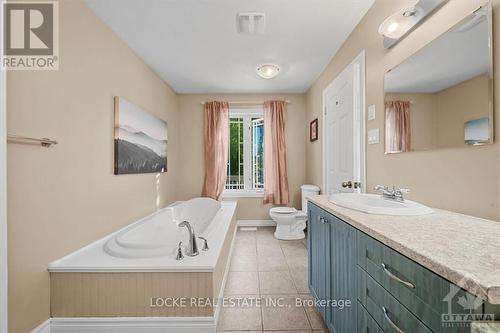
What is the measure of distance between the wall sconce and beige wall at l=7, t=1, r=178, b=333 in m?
2.27

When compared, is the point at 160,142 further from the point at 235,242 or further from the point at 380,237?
the point at 380,237

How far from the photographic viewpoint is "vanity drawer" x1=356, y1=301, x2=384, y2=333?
35.7 inches

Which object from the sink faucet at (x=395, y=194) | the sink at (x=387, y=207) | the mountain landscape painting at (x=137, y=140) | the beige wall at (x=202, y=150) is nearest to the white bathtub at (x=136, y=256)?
the mountain landscape painting at (x=137, y=140)

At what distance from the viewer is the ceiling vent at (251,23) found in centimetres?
190

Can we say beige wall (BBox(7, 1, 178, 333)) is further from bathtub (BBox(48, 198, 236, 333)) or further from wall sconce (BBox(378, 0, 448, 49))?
wall sconce (BBox(378, 0, 448, 49))

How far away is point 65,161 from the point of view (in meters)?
1.56

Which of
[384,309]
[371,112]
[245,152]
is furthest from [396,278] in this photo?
[245,152]

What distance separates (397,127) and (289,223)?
7.23ft

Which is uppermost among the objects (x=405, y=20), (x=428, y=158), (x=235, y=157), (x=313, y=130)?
(x=405, y=20)

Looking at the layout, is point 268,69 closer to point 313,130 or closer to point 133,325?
point 313,130

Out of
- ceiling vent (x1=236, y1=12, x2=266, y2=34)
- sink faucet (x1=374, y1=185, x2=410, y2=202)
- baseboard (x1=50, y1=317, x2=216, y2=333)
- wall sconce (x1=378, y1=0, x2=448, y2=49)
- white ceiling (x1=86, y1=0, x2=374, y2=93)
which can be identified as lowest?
baseboard (x1=50, y1=317, x2=216, y2=333)

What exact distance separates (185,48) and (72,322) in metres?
2.61

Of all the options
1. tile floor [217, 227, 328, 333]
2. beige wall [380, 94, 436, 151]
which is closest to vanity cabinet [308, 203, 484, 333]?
tile floor [217, 227, 328, 333]

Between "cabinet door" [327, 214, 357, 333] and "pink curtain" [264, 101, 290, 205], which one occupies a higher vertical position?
"pink curtain" [264, 101, 290, 205]
